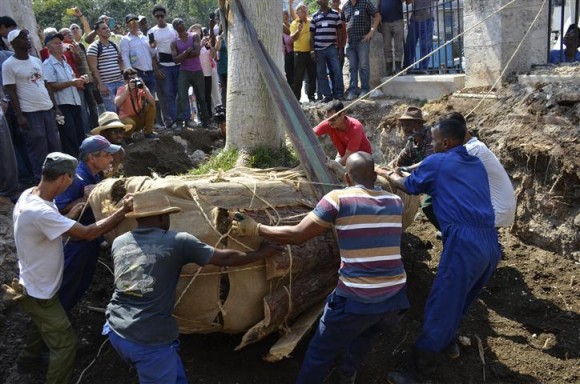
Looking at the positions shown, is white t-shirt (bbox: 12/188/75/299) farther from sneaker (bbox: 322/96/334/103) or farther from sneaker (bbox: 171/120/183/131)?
sneaker (bbox: 322/96/334/103)

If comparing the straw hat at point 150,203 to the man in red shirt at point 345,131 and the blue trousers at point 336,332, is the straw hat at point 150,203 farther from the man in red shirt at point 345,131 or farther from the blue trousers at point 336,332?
the man in red shirt at point 345,131

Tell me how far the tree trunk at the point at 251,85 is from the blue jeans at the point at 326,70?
3.40 meters

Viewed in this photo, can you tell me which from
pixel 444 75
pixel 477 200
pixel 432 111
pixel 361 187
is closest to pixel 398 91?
pixel 444 75

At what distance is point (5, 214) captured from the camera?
19.1 feet

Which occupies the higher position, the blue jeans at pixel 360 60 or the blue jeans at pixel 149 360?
the blue jeans at pixel 360 60

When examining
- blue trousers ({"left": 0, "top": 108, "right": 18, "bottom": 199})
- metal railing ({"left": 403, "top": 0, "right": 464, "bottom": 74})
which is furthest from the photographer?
metal railing ({"left": 403, "top": 0, "right": 464, "bottom": 74})

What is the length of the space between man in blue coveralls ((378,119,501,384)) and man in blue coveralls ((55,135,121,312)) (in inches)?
97.5

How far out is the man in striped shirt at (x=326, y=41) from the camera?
9.00 m

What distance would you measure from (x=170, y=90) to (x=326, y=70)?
2.76m

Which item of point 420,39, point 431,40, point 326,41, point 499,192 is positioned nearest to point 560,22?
point 431,40

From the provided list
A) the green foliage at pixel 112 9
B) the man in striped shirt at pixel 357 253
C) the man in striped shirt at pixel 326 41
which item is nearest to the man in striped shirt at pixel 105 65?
the man in striped shirt at pixel 326 41

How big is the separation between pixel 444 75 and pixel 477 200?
476 centimetres

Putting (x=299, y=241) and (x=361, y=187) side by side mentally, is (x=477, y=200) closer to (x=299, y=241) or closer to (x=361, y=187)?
(x=361, y=187)

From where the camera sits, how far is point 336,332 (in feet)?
11.3
